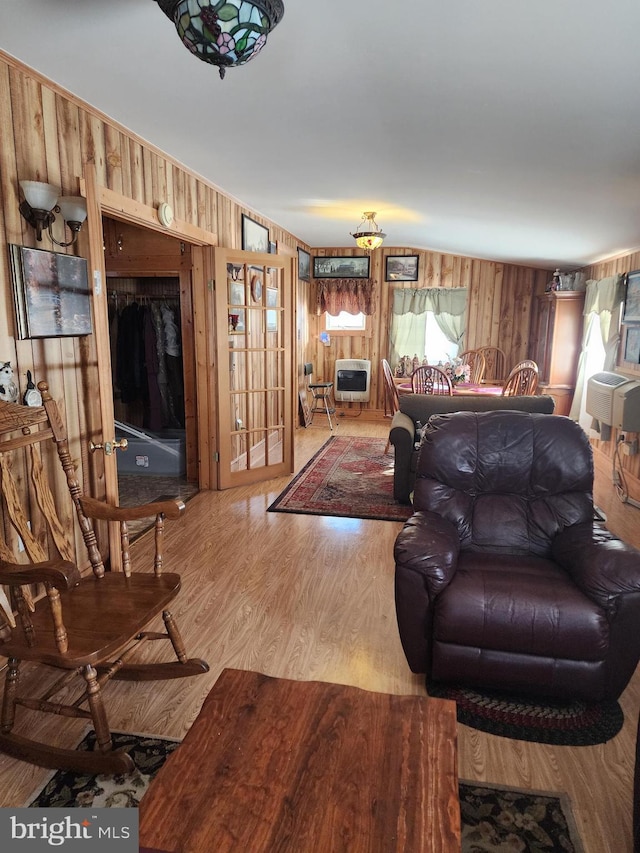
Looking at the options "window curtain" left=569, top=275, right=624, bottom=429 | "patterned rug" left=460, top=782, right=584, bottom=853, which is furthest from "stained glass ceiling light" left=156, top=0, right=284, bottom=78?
"window curtain" left=569, top=275, right=624, bottom=429

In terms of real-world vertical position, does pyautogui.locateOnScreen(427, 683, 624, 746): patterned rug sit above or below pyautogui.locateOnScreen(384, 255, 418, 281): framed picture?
below

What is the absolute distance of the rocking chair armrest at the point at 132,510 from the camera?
206 centimetres

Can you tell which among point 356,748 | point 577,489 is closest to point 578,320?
point 577,489

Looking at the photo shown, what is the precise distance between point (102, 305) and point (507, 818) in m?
2.41

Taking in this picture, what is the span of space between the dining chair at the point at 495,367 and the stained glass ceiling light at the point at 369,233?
2851 mm

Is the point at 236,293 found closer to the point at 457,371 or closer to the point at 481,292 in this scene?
the point at 457,371

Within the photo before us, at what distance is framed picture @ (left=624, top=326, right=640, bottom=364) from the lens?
481 centimetres

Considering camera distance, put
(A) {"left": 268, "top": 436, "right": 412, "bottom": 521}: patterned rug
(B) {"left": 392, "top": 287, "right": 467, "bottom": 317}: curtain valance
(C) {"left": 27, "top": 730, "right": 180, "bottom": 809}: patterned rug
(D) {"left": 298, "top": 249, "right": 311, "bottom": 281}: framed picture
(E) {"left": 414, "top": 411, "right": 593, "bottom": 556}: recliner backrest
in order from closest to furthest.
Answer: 1. (C) {"left": 27, "top": 730, "right": 180, "bottom": 809}: patterned rug
2. (E) {"left": 414, "top": 411, "right": 593, "bottom": 556}: recliner backrest
3. (A) {"left": 268, "top": 436, "right": 412, "bottom": 521}: patterned rug
4. (D) {"left": 298, "top": 249, "right": 311, "bottom": 281}: framed picture
5. (B) {"left": 392, "top": 287, "right": 467, "bottom": 317}: curtain valance

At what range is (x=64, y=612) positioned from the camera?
1854 millimetres

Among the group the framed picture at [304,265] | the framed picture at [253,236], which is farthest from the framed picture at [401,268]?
the framed picture at [253,236]

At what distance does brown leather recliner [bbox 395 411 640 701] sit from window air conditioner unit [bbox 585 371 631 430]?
8.26ft

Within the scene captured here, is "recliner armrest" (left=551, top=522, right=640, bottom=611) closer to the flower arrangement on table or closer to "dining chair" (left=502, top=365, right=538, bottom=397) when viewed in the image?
"dining chair" (left=502, top=365, right=538, bottom=397)

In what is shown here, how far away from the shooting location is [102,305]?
2.39m

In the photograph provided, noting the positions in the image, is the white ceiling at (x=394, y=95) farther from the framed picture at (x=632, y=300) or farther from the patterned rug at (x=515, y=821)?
the patterned rug at (x=515, y=821)
